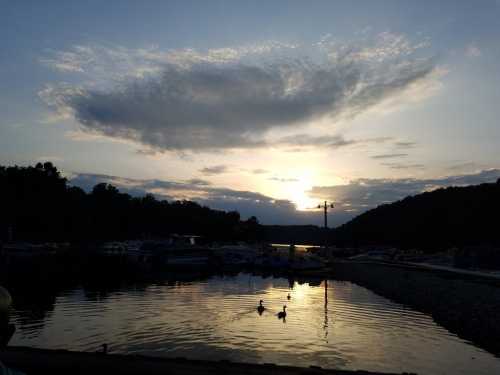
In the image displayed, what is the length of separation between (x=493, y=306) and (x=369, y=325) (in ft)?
27.4

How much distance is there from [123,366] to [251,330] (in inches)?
691

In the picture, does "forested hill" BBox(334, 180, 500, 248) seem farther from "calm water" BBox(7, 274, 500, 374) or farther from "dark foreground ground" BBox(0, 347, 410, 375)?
"dark foreground ground" BBox(0, 347, 410, 375)

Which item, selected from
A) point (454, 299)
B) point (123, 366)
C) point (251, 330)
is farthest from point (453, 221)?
point (123, 366)

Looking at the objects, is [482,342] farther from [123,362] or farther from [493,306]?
[123,362]

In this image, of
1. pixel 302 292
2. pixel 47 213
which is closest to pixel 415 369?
pixel 302 292

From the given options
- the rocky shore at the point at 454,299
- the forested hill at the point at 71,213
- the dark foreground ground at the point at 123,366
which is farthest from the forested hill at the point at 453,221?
the dark foreground ground at the point at 123,366

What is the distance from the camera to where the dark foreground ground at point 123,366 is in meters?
14.1

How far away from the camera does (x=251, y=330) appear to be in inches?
1225

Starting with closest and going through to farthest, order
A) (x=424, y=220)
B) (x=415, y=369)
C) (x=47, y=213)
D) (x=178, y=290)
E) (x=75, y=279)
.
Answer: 1. (x=415, y=369)
2. (x=178, y=290)
3. (x=75, y=279)
4. (x=47, y=213)
5. (x=424, y=220)

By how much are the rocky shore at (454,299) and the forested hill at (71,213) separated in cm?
10640

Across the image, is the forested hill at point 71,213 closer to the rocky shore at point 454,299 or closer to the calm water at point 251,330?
the calm water at point 251,330

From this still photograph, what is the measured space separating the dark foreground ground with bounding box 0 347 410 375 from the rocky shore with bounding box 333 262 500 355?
1747 cm

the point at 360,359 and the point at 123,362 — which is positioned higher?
the point at 123,362

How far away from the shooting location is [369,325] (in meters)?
33.8
